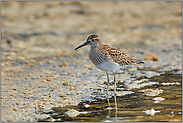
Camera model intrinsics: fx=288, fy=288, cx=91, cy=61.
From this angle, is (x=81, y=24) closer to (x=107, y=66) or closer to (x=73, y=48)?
(x=73, y=48)

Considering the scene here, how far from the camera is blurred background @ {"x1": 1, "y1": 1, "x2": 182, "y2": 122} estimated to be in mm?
8406

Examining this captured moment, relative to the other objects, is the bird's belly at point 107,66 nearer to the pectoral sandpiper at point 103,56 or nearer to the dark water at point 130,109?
the pectoral sandpiper at point 103,56

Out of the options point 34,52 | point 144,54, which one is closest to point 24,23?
point 34,52

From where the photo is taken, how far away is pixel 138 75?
1091 cm

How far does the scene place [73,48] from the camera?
15.1m

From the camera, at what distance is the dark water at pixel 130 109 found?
6887 millimetres

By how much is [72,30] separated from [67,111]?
39.1 ft

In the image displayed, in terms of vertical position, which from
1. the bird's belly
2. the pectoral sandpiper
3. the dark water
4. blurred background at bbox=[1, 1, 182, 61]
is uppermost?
blurred background at bbox=[1, 1, 182, 61]

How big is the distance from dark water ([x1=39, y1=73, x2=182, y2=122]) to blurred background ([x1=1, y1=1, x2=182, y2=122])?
0.05 metres

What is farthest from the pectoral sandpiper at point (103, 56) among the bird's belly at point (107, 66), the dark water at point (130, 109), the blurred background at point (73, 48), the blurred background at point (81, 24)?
the blurred background at point (81, 24)

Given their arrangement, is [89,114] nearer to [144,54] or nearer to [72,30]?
[144,54]

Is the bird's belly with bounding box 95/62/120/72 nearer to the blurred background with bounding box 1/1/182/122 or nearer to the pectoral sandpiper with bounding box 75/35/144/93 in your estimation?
the pectoral sandpiper with bounding box 75/35/144/93

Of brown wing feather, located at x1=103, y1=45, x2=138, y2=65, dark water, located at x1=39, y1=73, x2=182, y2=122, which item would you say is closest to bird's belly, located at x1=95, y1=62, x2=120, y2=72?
brown wing feather, located at x1=103, y1=45, x2=138, y2=65

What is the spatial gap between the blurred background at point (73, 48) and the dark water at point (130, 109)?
50 millimetres
